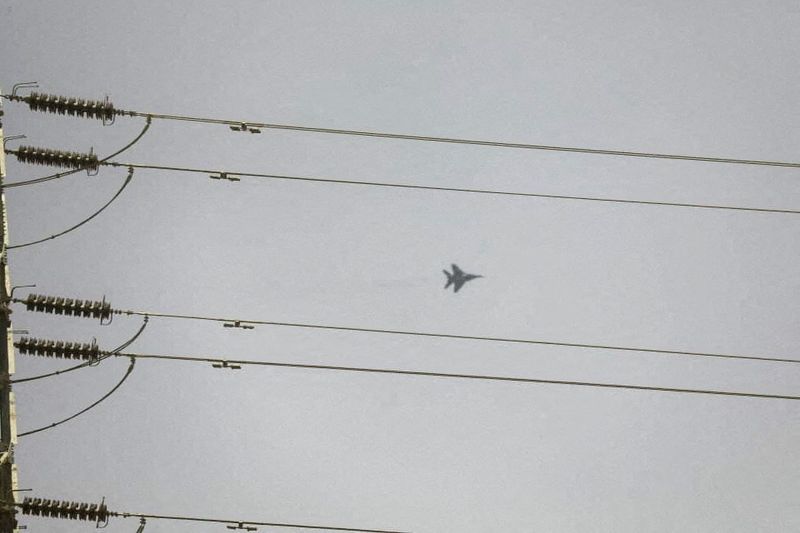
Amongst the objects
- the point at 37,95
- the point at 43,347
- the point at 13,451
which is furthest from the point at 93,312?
the point at 37,95

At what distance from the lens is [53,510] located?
73.2 ft

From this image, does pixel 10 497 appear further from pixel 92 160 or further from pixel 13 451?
pixel 92 160

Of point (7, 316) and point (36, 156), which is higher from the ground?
point (36, 156)

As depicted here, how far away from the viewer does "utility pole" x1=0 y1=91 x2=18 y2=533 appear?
832 inches

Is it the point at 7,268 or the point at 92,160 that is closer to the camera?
the point at 7,268

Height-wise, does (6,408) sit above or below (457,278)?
below

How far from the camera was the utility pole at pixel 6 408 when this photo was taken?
832 inches

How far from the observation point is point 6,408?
21328 millimetres

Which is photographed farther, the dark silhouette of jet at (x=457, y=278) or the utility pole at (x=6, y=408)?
the dark silhouette of jet at (x=457, y=278)

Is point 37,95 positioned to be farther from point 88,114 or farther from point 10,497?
point 10,497

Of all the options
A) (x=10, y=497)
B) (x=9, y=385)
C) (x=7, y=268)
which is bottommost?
(x=10, y=497)

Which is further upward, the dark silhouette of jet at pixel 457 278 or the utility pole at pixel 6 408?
the dark silhouette of jet at pixel 457 278

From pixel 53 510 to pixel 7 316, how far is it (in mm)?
4414

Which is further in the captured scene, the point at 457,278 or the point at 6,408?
the point at 457,278
